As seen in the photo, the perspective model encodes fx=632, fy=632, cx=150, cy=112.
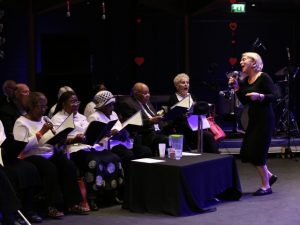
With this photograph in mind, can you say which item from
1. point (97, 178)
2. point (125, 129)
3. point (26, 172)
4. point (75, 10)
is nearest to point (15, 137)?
point (26, 172)

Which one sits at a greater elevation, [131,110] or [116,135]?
[131,110]

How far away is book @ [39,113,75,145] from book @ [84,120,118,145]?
0.30 metres

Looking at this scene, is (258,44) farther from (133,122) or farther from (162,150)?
(162,150)

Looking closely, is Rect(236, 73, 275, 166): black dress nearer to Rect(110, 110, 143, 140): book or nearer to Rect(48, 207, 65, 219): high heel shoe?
Rect(110, 110, 143, 140): book

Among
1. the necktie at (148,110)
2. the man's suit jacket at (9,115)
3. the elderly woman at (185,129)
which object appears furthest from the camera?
the elderly woman at (185,129)

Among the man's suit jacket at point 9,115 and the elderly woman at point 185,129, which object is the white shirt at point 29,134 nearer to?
the man's suit jacket at point 9,115

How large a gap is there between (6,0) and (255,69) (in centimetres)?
370

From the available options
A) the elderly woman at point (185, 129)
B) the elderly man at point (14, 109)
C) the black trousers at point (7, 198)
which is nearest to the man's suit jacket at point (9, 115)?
the elderly man at point (14, 109)

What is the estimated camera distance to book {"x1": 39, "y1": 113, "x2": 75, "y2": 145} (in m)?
5.46

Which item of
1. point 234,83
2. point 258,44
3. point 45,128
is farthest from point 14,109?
point 258,44

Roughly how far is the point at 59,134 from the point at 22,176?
1.56 feet

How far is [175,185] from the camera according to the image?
18.1 ft

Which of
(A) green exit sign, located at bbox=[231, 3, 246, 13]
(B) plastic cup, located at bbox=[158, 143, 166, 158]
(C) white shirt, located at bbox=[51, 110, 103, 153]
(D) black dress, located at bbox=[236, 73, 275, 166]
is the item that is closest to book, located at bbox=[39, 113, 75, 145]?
(C) white shirt, located at bbox=[51, 110, 103, 153]

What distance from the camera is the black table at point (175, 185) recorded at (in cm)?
556
